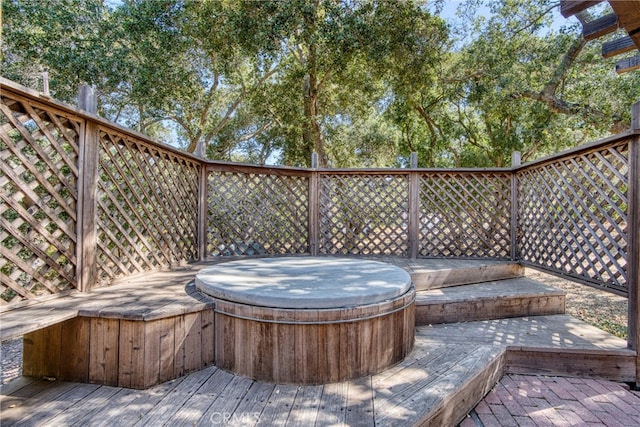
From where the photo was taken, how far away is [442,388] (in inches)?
71.5

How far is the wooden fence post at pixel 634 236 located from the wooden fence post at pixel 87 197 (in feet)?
12.7

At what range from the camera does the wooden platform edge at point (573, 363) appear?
241 cm

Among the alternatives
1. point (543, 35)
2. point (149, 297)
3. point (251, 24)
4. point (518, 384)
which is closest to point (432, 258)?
point (518, 384)

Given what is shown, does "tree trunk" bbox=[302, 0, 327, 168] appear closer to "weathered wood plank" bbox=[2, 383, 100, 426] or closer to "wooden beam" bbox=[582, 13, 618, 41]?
"wooden beam" bbox=[582, 13, 618, 41]

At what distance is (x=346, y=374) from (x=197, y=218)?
9.26 feet

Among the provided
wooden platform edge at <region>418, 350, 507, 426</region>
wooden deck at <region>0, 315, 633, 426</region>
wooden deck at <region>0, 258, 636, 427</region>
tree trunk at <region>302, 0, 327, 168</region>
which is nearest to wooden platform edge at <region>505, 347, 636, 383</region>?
wooden deck at <region>0, 258, 636, 427</region>

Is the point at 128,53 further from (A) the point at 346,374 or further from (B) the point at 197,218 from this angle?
(A) the point at 346,374

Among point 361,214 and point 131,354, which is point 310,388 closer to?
point 131,354

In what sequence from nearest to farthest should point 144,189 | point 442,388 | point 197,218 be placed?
1. point 442,388
2. point 144,189
3. point 197,218

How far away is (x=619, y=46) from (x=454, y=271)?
7.90 feet

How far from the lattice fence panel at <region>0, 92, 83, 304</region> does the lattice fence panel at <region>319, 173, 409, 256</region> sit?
2.94 metres

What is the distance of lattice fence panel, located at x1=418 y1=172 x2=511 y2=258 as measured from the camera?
443 centimetres

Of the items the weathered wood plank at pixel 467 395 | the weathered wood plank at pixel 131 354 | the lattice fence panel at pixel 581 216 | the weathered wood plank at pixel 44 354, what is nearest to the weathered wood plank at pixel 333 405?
the weathered wood plank at pixel 467 395

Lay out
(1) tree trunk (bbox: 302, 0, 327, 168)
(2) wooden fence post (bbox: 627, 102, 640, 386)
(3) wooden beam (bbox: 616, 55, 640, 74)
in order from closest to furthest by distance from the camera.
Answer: (3) wooden beam (bbox: 616, 55, 640, 74), (2) wooden fence post (bbox: 627, 102, 640, 386), (1) tree trunk (bbox: 302, 0, 327, 168)
